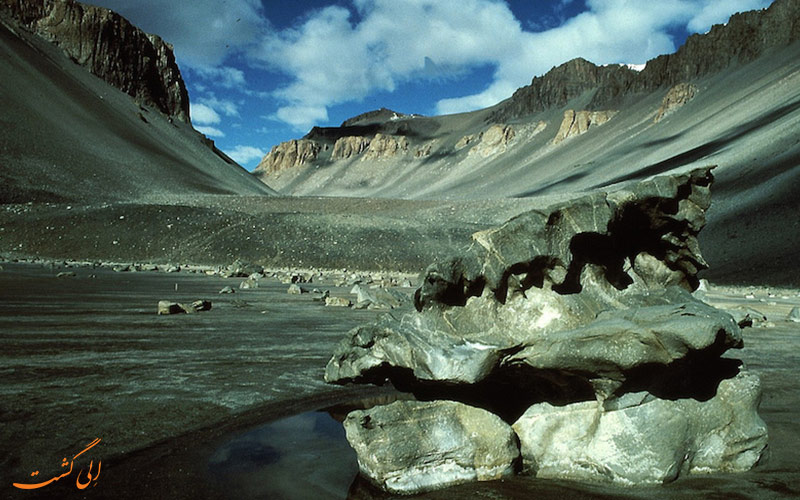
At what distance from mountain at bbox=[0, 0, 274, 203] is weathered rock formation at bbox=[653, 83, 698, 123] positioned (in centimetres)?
7403

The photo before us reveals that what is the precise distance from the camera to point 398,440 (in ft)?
12.3

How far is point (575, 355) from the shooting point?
12.2 feet

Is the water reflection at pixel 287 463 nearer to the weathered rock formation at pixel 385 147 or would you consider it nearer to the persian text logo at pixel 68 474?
the persian text logo at pixel 68 474

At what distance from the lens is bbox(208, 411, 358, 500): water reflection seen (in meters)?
3.48

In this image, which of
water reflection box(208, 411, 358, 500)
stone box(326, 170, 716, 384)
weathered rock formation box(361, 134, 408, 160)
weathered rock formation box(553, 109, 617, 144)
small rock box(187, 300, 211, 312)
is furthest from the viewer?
weathered rock formation box(361, 134, 408, 160)

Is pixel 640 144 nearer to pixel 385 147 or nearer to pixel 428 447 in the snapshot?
pixel 428 447

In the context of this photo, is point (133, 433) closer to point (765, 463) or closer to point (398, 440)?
point (398, 440)

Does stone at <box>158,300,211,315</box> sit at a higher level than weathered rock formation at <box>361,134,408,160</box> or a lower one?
lower

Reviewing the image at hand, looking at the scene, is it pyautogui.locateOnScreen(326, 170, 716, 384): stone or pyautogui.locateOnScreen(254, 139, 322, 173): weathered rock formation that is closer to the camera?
pyautogui.locateOnScreen(326, 170, 716, 384): stone

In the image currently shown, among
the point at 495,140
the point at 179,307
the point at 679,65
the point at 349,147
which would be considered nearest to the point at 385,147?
the point at 349,147

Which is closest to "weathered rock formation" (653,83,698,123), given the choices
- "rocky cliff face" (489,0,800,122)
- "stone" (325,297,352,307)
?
"rocky cliff face" (489,0,800,122)

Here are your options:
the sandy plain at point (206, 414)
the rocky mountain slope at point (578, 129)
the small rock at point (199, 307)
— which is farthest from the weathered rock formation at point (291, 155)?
the sandy plain at point (206, 414)

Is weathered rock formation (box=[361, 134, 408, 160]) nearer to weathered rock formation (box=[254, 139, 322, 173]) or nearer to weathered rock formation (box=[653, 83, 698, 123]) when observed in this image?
weathered rock formation (box=[254, 139, 322, 173])

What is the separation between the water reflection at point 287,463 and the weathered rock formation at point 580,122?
122 meters
